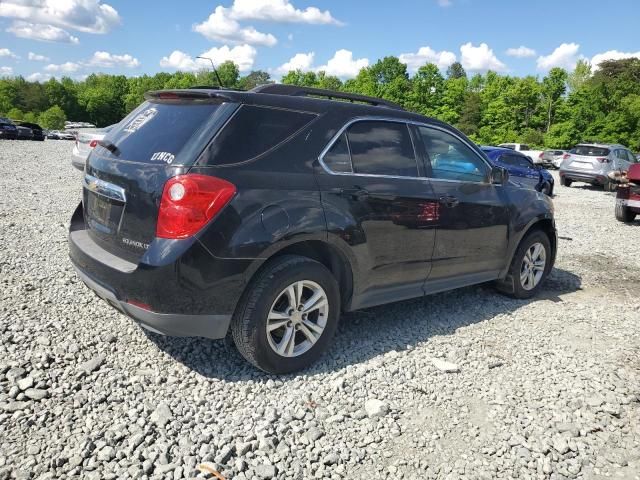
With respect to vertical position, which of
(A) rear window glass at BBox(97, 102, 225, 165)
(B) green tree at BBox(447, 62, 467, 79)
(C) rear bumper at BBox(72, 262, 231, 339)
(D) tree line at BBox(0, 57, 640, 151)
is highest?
(B) green tree at BBox(447, 62, 467, 79)

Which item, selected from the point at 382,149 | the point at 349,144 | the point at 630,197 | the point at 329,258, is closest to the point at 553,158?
the point at 630,197

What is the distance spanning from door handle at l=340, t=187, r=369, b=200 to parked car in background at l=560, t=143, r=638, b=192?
19.2 metres

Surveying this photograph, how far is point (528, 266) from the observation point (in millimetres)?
5609

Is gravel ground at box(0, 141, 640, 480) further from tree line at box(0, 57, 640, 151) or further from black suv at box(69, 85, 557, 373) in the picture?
tree line at box(0, 57, 640, 151)

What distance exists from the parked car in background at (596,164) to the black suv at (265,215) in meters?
18.3

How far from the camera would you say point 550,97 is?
5725 centimetres

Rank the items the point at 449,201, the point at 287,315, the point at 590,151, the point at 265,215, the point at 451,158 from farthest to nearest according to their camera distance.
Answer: the point at 590,151 < the point at 451,158 < the point at 449,201 < the point at 287,315 < the point at 265,215

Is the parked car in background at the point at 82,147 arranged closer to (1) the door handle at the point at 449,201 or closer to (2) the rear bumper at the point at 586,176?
(1) the door handle at the point at 449,201

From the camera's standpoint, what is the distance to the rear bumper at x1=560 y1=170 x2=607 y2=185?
20073 millimetres

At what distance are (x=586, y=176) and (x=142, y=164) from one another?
2071cm

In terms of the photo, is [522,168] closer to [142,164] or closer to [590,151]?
[590,151]

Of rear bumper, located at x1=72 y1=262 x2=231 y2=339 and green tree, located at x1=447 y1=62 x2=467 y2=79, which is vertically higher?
green tree, located at x1=447 y1=62 x2=467 y2=79

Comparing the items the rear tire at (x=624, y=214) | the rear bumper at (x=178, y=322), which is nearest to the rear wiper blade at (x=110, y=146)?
the rear bumper at (x=178, y=322)

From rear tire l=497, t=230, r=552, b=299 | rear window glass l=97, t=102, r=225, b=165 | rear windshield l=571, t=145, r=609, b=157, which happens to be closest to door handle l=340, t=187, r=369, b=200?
rear window glass l=97, t=102, r=225, b=165
